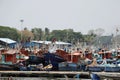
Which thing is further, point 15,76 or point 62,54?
point 62,54

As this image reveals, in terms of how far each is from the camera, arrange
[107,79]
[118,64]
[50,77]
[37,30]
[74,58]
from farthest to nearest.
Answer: [37,30] → [74,58] → [118,64] → [50,77] → [107,79]

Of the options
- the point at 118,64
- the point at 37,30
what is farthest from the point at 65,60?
the point at 37,30

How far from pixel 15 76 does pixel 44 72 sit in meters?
3.38

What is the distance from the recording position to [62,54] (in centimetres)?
4666

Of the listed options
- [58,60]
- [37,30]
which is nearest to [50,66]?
[58,60]

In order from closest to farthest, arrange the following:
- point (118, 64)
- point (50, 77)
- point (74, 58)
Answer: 1. point (50, 77)
2. point (118, 64)
3. point (74, 58)

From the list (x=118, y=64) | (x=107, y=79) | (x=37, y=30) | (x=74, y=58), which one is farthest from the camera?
(x=37, y=30)

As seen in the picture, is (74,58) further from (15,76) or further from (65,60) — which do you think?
(15,76)

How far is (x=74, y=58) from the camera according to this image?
147 feet

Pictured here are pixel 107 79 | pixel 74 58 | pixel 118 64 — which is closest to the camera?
pixel 107 79

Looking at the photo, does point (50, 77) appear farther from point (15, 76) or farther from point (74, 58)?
point (74, 58)

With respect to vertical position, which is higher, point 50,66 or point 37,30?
point 37,30

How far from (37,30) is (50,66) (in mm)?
86868

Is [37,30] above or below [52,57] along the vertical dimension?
above
